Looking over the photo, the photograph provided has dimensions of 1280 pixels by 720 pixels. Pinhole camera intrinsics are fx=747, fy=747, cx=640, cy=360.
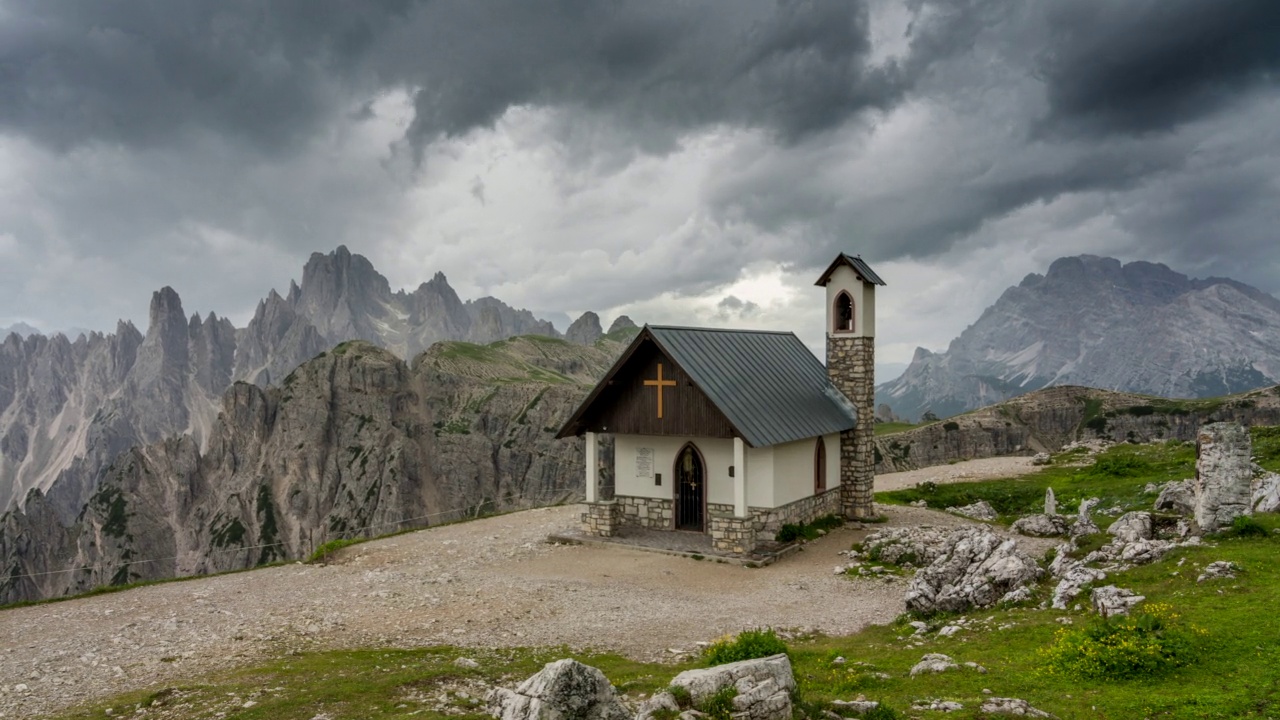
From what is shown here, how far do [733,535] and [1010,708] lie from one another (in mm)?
15187

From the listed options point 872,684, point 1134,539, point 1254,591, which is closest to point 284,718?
point 872,684

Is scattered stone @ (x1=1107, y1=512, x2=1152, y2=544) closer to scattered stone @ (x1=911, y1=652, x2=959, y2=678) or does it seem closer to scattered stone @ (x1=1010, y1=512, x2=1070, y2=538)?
scattered stone @ (x1=1010, y1=512, x2=1070, y2=538)

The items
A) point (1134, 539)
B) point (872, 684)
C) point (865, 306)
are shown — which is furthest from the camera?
point (865, 306)

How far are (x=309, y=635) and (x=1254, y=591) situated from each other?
706 inches

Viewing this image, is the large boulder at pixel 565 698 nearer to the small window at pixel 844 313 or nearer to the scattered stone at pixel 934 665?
the scattered stone at pixel 934 665

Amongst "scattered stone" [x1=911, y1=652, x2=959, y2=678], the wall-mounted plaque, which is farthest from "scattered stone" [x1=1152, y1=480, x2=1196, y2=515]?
the wall-mounted plaque

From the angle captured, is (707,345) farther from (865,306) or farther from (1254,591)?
(1254,591)

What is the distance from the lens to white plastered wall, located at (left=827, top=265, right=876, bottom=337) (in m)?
29.4

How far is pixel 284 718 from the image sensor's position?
10.3 metres

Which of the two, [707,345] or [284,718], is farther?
[707,345]

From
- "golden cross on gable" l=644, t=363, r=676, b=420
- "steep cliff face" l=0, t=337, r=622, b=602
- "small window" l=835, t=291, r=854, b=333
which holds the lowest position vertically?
"steep cliff face" l=0, t=337, r=622, b=602

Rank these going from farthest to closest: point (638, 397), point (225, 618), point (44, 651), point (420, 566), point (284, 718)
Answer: point (638, 397), point (420, 566), point (225, 618), point (44, 651), point (284, 718)

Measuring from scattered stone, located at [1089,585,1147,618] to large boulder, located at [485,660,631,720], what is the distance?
8895 millimetres

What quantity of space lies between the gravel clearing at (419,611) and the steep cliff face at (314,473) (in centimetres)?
10601
